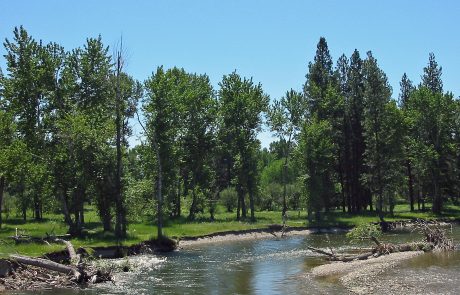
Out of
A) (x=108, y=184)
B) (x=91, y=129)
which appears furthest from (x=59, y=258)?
(x=91, y=129)

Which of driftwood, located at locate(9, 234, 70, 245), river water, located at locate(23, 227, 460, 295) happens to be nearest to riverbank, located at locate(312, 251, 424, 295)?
river water, located at locate(23, 227, 460, 295)

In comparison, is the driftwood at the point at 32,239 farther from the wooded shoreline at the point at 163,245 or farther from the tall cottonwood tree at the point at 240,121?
the tall cottonwood tree at the point at 240,121

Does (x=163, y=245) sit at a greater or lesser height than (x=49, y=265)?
lesser

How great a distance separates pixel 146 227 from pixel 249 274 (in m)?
25.7

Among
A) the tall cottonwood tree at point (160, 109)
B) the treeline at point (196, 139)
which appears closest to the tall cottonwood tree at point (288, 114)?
the treeline at point (196, 139)

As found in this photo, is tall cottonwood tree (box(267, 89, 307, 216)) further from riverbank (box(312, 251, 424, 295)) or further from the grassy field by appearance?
riverbank (box(312, 251, 424, 295))

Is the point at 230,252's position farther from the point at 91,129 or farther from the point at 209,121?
the point at 209,121

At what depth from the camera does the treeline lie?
48844 mm

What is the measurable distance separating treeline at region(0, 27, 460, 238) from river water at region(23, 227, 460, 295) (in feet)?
30.1

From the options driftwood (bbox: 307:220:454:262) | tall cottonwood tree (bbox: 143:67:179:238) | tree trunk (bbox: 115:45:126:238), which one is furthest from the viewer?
tall cottonwood tree (bbox: 143:67:179:238)

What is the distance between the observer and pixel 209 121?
259 ft

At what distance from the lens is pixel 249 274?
3400cm

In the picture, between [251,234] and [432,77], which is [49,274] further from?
[432,77]

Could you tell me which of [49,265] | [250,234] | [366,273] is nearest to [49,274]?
[49,265]
